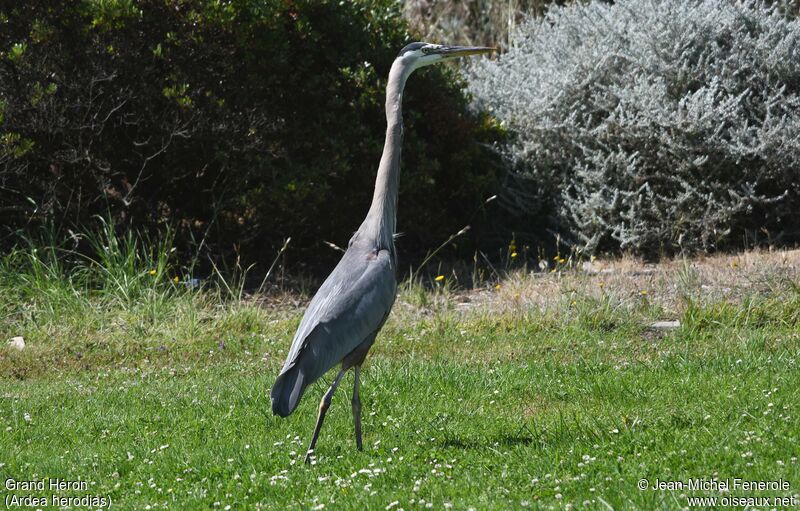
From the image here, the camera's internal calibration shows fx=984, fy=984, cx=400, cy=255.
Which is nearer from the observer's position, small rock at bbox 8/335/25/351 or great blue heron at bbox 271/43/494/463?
great blue heron at bbox 271/43/494/463

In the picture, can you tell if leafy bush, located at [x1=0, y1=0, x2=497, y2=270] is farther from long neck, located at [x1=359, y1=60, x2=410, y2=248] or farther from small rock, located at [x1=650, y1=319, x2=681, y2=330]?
long neck, located at [x1=359, y1=60, x2=410, y2=248]

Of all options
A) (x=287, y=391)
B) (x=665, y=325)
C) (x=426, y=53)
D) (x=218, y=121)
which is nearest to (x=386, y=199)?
(x=426, y=53)

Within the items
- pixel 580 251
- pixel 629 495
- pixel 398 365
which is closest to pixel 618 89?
pixel 580 251

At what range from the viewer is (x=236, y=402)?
647 cm

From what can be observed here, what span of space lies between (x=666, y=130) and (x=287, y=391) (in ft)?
22.2

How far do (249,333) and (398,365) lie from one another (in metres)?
1.84

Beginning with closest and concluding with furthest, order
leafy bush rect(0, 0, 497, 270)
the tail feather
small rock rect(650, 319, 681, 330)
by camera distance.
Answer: the tail feather < small rock rect(650, 319, 681, 330) < leafy bush rect(0, 0, 497, 270)

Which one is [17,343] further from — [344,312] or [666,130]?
[666,130]

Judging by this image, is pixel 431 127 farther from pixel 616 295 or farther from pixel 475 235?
pixel 616 295

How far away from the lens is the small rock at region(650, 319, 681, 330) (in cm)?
808

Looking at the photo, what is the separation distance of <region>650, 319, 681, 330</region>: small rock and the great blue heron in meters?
3.18

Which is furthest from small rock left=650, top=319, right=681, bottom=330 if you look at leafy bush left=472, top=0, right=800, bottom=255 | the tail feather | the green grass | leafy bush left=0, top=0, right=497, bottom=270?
the tail feather

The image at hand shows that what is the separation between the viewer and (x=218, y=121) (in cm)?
980

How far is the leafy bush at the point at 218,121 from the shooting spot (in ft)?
30.9
